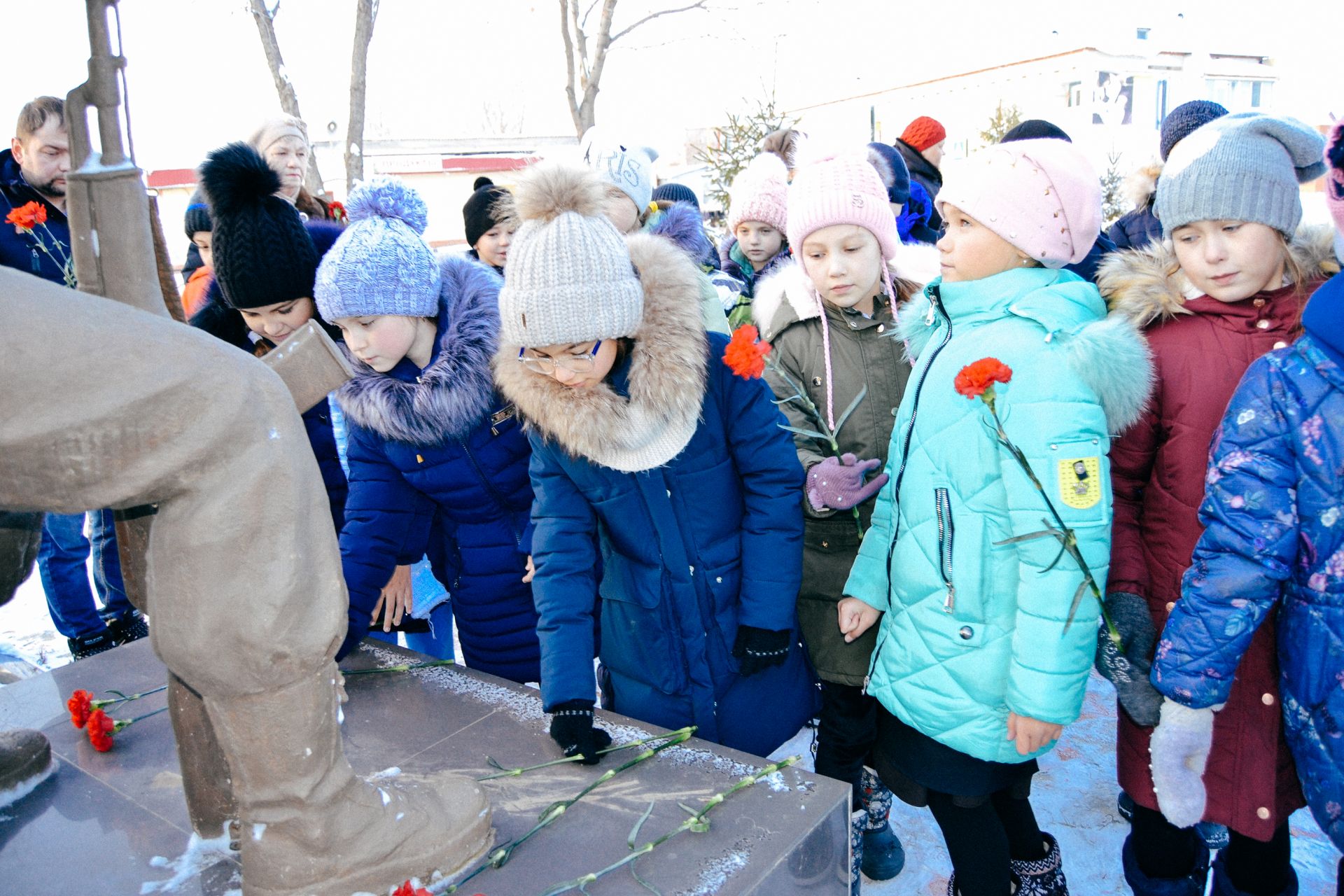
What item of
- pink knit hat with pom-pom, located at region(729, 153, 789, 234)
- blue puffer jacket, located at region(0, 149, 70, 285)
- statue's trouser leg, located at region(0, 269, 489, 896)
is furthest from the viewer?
blue puffer jacket, located at region(0, 149, 70, 285)

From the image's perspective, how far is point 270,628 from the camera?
110 centimetres

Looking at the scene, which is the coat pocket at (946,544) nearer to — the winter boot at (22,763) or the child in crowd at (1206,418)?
the child in crowd at (1206,418)

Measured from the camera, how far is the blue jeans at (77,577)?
3.79 metres

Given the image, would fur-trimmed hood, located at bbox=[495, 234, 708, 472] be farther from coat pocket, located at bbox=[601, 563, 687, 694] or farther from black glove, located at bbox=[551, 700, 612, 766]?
black glove, located at bbox=[551, 700, 612, 766]

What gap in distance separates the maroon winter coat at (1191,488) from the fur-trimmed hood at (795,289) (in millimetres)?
648

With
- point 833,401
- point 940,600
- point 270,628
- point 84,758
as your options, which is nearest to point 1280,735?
point 940,600

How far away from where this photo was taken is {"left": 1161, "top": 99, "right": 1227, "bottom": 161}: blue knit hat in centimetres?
337

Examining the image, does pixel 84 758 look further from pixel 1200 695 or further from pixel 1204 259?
pixel 1204 259

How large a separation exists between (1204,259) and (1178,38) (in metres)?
33.6

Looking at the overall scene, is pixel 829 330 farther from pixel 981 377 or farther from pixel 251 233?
pixel 251 233

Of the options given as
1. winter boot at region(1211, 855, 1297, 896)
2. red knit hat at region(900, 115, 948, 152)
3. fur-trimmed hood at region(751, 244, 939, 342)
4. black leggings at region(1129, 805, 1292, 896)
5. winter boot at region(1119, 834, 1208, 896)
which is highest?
red knit hat at region(900, 115, 948, 152)

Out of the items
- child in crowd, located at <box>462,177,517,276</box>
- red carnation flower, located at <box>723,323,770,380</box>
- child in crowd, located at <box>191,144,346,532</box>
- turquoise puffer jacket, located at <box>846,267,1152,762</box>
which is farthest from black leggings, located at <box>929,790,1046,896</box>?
child in crowd, located at <box>462,177,517,276</box>

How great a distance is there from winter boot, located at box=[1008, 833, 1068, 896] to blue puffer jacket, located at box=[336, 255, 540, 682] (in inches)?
52.7

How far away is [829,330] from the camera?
91.7 inches
